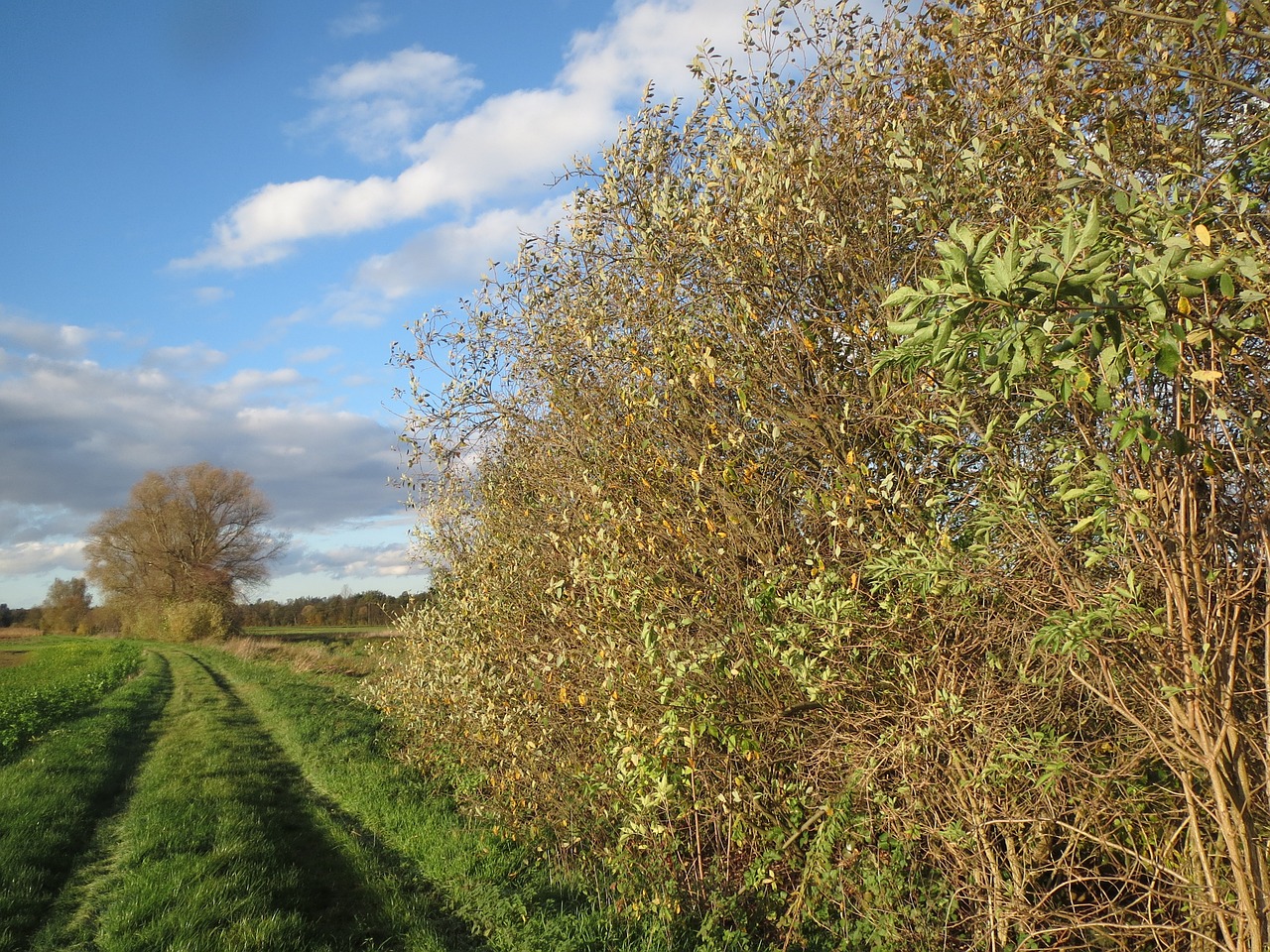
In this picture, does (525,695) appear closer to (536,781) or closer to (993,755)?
(536,781)

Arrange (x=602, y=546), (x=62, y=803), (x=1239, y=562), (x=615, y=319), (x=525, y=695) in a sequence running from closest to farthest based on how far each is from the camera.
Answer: (x=1239, y=562) < (x=602, y=546) < (x=615, y=319) < (x=525, y=695) < (x=62, y=803)

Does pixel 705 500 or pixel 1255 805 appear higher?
pixel 705 500

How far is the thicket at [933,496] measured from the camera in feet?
10.6

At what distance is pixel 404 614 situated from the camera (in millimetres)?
12273

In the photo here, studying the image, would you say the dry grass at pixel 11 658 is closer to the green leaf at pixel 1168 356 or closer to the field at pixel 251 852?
the field at pixel 251 852

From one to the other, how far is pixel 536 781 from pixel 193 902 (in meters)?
3.17


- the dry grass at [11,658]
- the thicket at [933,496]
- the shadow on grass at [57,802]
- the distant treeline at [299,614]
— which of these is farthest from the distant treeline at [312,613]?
the thicket at [933,496]

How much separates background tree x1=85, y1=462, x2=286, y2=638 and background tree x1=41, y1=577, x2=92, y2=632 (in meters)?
20.9

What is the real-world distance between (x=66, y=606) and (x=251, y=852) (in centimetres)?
9860

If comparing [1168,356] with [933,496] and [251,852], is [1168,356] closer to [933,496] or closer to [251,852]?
[933,496]

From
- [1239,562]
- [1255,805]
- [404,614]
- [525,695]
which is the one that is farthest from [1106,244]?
[404,614]

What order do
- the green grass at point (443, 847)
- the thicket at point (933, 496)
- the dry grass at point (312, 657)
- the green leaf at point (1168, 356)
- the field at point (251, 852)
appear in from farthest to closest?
the dry grass at point (312, 657), the field at point (251, 852), the green grass at point (443, 847), the thicket at point (933, 496), the green leaf at point (1168, 356)

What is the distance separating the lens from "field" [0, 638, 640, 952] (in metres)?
6.47

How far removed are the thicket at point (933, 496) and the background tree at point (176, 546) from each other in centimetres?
6353
